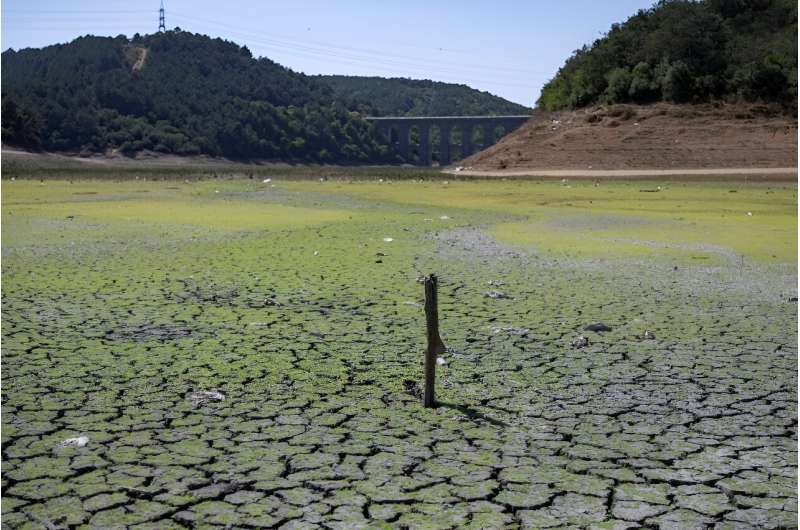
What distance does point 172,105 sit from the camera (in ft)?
299

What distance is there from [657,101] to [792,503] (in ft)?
145

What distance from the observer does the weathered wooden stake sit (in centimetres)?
450

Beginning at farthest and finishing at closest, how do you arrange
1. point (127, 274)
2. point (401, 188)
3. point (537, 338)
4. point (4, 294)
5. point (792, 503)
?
1. point (401, 188)
2. point (127, 274)
3. point (4, 294)
4. point (537, 338)
5. point (792, 503)

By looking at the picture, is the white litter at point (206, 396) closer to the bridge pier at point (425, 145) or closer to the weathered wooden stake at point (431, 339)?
the weathered wooden stake at point (431, 339)

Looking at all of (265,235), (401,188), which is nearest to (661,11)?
(401,188)

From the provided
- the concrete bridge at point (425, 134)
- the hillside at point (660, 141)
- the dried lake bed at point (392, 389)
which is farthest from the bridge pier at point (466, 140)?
the dried lake bed at point (392, 389)

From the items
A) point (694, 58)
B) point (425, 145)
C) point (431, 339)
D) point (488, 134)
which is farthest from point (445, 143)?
point (431, 339)

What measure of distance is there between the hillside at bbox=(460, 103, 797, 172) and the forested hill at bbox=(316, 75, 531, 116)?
98948 mm

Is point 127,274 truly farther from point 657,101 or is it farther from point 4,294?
point 657,101

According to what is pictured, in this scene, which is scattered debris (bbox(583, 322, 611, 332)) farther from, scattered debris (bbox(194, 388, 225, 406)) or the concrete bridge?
the concrete bridge

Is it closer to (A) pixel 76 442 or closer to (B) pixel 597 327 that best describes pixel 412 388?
(A) pixel 76 442

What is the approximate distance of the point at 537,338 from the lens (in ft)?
20.6

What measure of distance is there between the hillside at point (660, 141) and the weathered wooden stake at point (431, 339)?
35233 millimetres

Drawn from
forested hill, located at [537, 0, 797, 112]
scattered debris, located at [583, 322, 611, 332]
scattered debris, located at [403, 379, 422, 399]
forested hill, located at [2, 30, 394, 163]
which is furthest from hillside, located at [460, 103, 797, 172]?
forested hill, located at [2, 30, 394, 163]
